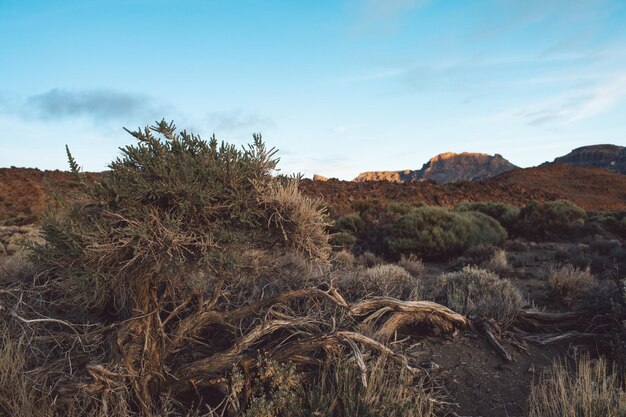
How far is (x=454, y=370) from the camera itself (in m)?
4.73

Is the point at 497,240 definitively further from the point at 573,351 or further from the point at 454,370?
the point at 454,370

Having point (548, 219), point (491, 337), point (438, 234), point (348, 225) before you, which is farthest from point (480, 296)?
point (548, 219)

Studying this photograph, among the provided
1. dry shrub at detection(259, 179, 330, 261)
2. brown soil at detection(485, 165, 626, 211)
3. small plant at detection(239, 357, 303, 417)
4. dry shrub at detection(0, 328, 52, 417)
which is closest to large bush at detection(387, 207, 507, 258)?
dry shrub at detection(259, 179, 330, 261)

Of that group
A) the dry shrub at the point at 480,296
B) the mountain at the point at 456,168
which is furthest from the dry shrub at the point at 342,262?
the mountain at the point at 456,168

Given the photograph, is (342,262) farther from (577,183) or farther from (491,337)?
(577,183)

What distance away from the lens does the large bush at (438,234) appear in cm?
1332

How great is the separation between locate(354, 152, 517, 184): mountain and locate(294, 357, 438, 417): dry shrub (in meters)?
85.7

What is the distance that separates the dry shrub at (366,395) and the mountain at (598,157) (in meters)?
81.7

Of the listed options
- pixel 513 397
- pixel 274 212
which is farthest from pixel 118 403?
pixel 513 397

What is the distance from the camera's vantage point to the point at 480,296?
626 cm

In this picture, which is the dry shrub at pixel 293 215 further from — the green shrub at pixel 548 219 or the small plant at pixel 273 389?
the green shrub at pixel 548 219

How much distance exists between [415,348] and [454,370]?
47 centimetres

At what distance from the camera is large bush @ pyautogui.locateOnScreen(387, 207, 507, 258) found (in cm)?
1332

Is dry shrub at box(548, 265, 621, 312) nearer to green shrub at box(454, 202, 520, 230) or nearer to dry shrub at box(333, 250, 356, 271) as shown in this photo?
dry shrub at box(333, 250, 356, 271)
